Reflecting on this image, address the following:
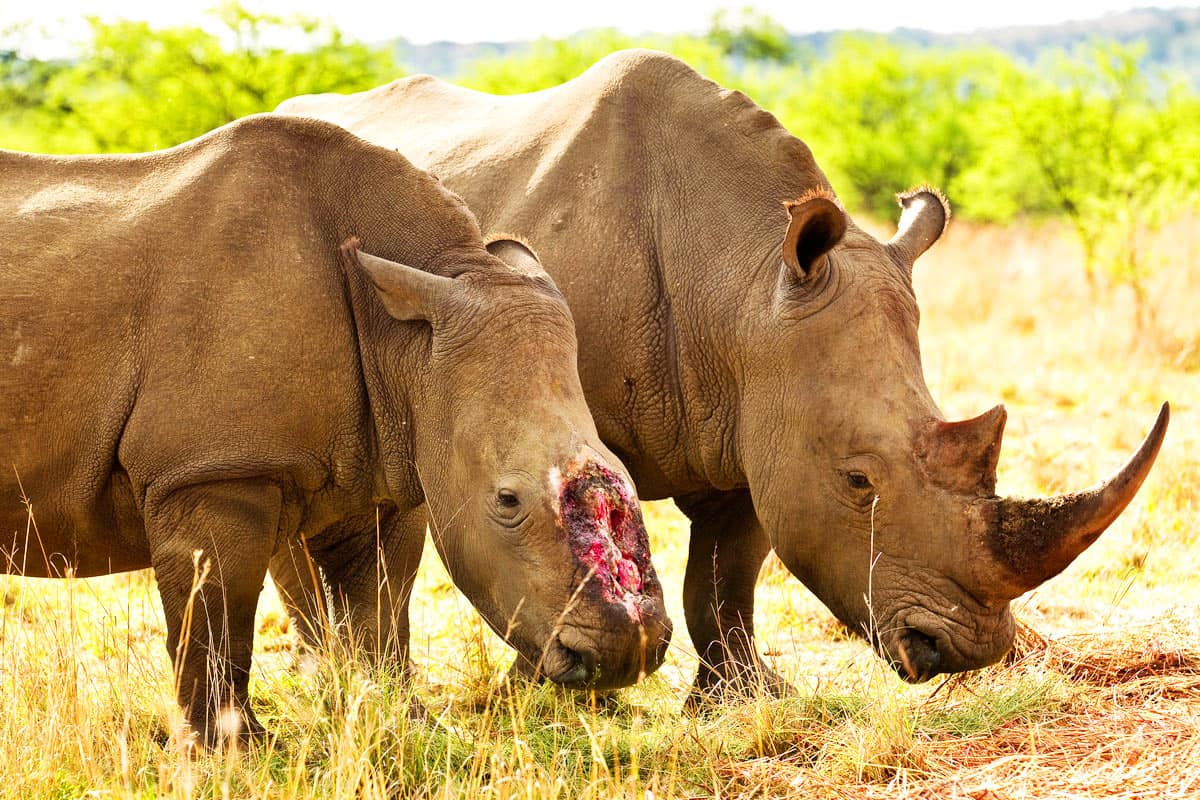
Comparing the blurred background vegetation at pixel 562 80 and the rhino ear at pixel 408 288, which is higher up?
the rhino ear at pixel 408 288

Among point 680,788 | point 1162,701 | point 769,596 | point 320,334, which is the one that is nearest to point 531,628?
point 680,788

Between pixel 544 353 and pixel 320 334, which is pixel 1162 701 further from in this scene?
pixel 320 334

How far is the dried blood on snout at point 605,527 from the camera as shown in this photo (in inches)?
174

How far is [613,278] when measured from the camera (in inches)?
223

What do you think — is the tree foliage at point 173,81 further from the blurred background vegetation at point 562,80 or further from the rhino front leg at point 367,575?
the rhino front leg at point 367,575

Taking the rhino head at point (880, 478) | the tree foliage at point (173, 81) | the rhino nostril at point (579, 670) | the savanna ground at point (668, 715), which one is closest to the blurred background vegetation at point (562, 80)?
the tree foliage at point (173, 81)

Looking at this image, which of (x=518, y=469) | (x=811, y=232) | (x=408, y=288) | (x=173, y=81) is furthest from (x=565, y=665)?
(x=173, y=81)

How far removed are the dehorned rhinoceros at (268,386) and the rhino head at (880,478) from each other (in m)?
0.89

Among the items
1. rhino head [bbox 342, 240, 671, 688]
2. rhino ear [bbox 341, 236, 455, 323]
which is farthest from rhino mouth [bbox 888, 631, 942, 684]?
rhino ear [bbox 341, 236, 455, 323]

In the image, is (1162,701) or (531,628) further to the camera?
(1162,701)

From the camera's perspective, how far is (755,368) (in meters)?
5.43

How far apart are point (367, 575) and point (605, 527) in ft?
5.47

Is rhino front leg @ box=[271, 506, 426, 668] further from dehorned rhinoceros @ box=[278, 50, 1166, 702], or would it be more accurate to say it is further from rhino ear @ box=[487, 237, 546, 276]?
rhino ear @ box=[487, 237, 546, 276]

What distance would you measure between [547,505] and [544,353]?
53 cm
